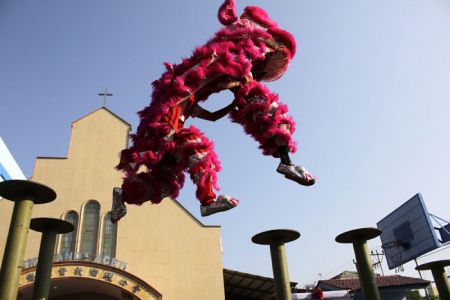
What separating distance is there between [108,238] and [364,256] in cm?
1011

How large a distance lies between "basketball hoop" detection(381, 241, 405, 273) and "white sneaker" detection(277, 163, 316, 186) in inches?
726

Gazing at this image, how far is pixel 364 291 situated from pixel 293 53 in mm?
2355

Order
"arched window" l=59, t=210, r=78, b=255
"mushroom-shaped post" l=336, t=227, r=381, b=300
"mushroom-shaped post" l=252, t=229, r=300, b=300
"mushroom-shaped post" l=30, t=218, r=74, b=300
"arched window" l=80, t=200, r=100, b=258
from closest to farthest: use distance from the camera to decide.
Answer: "mushroom-shaped post" l=30, t=218, r=74, b=300 → "mushroom-shaped post" l=336, t=227, r=381, b=300 → "mushroom-shaped post" l=252, t=229, r=300, b=300 → "arched window" l=59, t=210, r=78, b=255 → "arched window" l=80, t=200, r=100, b=258

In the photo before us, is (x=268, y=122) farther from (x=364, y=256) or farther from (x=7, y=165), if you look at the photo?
(x=7, y=165)

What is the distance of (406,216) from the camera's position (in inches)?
732

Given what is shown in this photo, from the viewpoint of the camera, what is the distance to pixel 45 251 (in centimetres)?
363

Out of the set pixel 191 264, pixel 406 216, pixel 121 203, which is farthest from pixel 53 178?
pixel 406 216

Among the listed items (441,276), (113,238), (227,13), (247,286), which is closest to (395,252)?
(247,286)

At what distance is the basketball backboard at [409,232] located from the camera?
16.8 m

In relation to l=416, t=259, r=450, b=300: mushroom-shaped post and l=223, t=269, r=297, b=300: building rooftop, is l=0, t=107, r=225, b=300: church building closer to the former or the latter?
l=223, t=269, r=297, b=300: building rooftop

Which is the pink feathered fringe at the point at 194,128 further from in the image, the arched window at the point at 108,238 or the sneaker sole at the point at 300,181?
the arched window at the point at 108,238

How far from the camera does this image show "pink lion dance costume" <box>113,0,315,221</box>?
2734 mm

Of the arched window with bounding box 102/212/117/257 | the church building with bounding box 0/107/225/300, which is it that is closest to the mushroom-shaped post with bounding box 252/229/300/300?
the church building with bounding box 0/107/225/300

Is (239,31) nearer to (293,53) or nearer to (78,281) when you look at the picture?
(293,53)
